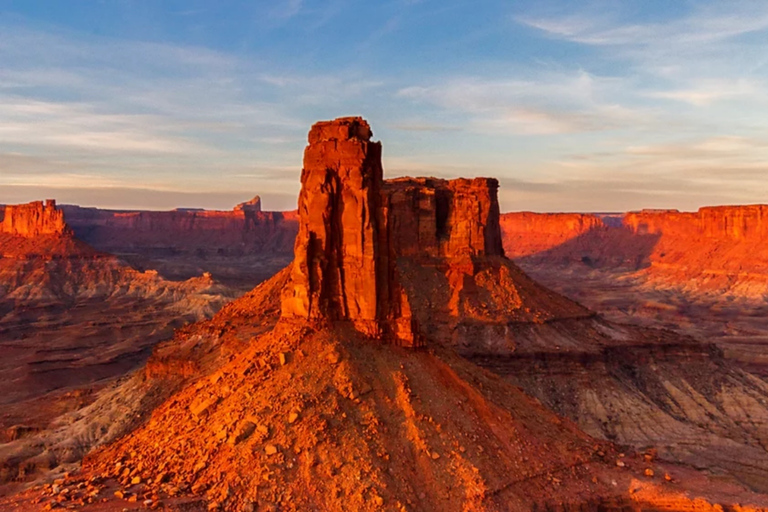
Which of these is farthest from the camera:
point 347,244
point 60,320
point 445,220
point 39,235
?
point 39,235

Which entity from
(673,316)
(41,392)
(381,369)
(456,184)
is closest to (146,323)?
(41,392)

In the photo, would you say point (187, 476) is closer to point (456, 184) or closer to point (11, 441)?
point (11, 441)

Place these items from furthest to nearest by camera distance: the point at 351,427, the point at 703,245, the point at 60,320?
the point at 703,245 → the point at 60,320 → the point at 351,427

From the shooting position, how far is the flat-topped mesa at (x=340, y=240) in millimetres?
29297

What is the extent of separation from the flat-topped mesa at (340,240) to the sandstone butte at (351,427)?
58mm

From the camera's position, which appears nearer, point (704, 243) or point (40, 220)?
point (40, 220)

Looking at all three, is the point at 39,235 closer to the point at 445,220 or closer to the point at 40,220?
the point at 40,220

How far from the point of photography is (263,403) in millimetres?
→ 25688

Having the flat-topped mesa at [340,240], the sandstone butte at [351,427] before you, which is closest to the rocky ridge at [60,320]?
the sandstone butte at [351,427]

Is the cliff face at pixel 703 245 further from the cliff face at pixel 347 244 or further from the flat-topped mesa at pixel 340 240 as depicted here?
the flat-topped mesa at pixel 340 240

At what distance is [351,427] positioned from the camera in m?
25.5

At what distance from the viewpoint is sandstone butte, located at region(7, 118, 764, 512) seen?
2338 centimetres

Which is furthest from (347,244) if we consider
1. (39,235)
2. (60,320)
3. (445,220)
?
(39,235)

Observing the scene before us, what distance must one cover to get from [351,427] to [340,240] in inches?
319
